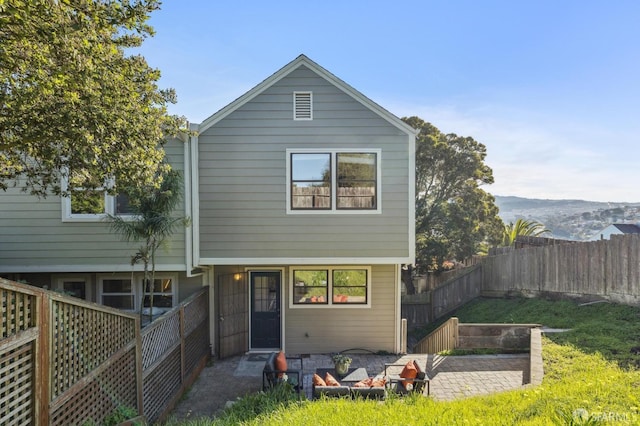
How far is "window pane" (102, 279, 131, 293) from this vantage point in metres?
9.43

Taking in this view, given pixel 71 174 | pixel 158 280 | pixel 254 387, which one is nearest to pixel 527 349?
pixel 254 387

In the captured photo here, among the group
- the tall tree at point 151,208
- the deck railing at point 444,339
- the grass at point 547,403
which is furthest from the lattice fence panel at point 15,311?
the deck railing at point 444,339

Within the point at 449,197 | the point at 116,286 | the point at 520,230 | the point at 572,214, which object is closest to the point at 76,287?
the point at 116,286

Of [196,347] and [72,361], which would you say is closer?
[72,361]

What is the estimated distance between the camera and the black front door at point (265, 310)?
9.71 meters

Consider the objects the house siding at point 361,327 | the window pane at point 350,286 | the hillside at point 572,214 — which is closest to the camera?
the house siding at point 361,327

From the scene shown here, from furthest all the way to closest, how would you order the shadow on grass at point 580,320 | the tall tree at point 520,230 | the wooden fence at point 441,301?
the tall tree at point 520,230, the wooden fence at point 441,301, the shadow on grass at point 580,320

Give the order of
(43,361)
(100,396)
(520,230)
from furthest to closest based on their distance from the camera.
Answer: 1. (520,230)
2. (100,396)
3. (43,361)

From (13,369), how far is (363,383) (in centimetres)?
479

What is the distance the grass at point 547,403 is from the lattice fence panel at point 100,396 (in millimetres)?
1203

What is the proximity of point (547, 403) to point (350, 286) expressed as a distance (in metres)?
5.70

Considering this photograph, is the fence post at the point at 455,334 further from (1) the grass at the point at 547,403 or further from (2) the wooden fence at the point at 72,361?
(2) the wooden fence at the point at 72,361

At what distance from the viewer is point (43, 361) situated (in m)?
3.50

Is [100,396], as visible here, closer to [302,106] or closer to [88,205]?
[88,205]
